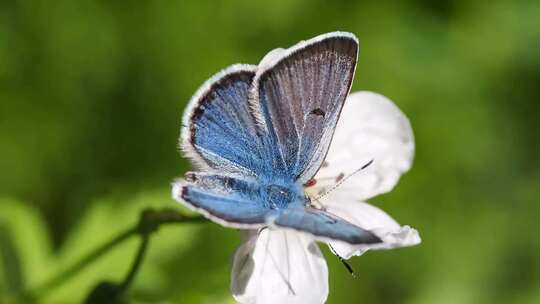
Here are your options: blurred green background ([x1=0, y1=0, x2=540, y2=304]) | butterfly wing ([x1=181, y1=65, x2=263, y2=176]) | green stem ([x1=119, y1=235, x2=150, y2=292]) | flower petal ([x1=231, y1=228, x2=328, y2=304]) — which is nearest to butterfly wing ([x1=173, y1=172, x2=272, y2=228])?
butterfly wing ([x1=181, y1=65, x2=263, y2=176])

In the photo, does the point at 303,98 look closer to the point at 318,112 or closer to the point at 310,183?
the point at 318,112

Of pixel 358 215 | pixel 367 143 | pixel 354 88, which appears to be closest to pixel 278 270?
pixel 358 215

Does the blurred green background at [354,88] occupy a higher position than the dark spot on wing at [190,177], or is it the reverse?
the dark spot on wing at [190,177]

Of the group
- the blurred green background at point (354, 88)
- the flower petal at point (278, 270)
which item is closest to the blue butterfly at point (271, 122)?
the flower petal at point (278, 270)

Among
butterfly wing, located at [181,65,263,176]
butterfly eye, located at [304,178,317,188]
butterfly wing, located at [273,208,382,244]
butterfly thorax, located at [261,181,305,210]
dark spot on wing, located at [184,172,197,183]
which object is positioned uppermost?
butterfly wing, located at [181,65,263,176]

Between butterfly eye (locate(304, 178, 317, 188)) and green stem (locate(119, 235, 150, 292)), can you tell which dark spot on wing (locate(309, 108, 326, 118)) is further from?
green stem (locate(119, 235, 150, 292))

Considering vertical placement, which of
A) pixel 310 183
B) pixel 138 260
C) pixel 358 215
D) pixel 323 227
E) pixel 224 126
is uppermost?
pixel 224 126

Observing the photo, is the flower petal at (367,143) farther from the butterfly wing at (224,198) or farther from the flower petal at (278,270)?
the butterfly wing at (224,198)
